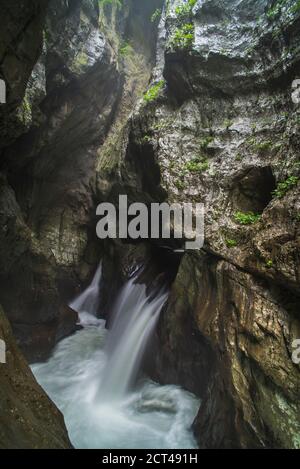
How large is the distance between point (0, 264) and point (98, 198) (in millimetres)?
4640

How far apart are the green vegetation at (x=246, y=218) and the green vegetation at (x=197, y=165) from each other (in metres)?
1.50

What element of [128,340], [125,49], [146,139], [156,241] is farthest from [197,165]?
[125,49]

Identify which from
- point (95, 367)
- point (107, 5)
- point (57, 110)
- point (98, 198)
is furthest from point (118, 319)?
point (107, 5)

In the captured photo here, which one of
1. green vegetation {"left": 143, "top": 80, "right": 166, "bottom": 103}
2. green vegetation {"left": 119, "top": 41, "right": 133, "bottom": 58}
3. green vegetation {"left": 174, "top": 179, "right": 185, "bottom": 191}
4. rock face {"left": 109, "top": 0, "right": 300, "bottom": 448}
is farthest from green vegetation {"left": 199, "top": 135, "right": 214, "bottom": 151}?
green vegetation {"left": 119, "top": 41, "right": 133, "bottom": 58}

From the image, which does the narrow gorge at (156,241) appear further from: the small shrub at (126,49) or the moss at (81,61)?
the small shrub at (126,49)

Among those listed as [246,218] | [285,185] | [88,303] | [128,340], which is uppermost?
[285,185]

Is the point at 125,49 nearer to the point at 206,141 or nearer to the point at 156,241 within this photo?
the point at 206,141

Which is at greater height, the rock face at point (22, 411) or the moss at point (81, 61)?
the moss at point (81, 61)

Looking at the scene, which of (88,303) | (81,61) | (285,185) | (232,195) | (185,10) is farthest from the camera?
(88,303)

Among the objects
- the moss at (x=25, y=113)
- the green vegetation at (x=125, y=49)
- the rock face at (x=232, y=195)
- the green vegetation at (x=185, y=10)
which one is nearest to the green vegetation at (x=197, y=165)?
the rock face at (x=232, y=195)

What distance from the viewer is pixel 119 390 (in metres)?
6.70

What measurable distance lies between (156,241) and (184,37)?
5.59 meters

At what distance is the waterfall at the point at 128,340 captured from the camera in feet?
22.3

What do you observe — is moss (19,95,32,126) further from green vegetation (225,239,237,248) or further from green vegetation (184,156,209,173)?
green vegetation (225,239,237,248)
